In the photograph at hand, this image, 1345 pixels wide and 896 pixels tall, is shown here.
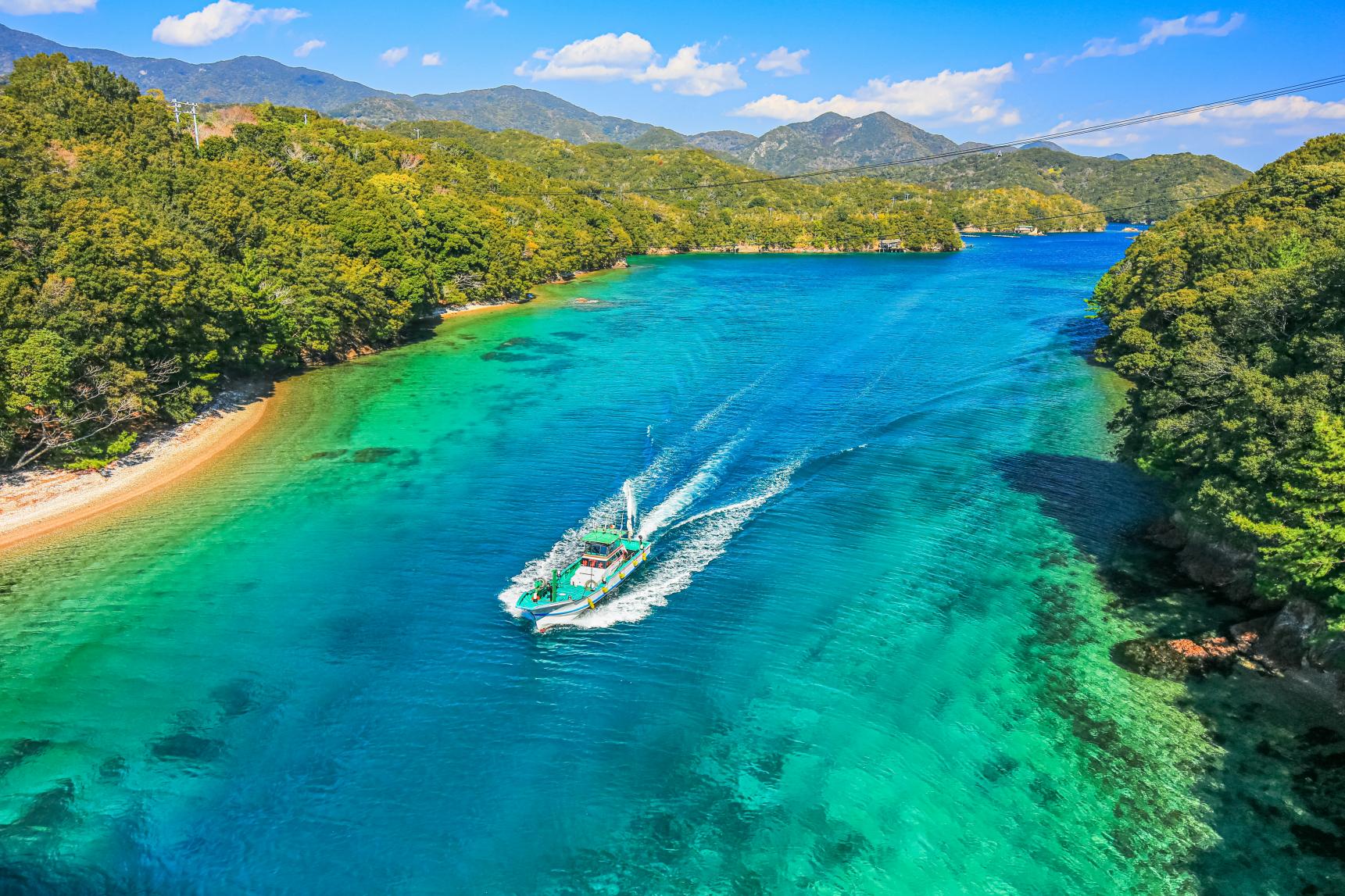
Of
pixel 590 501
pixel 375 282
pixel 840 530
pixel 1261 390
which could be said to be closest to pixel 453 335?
→ pixel 375 282

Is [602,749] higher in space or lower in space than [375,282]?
lower

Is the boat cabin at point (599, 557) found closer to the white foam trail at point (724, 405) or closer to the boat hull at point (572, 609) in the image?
the boat hull at point (572, 609)

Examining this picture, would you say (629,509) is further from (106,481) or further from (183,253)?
(183,253)

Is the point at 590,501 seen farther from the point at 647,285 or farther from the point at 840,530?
the point at 647,285

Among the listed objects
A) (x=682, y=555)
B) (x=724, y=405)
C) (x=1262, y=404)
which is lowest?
(x=682, y=555)

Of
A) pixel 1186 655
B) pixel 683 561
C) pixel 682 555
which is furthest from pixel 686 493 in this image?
pixel 1186 655

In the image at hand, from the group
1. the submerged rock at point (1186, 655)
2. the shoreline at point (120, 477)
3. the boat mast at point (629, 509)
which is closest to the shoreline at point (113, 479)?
the shoreline at point (120, 477)
